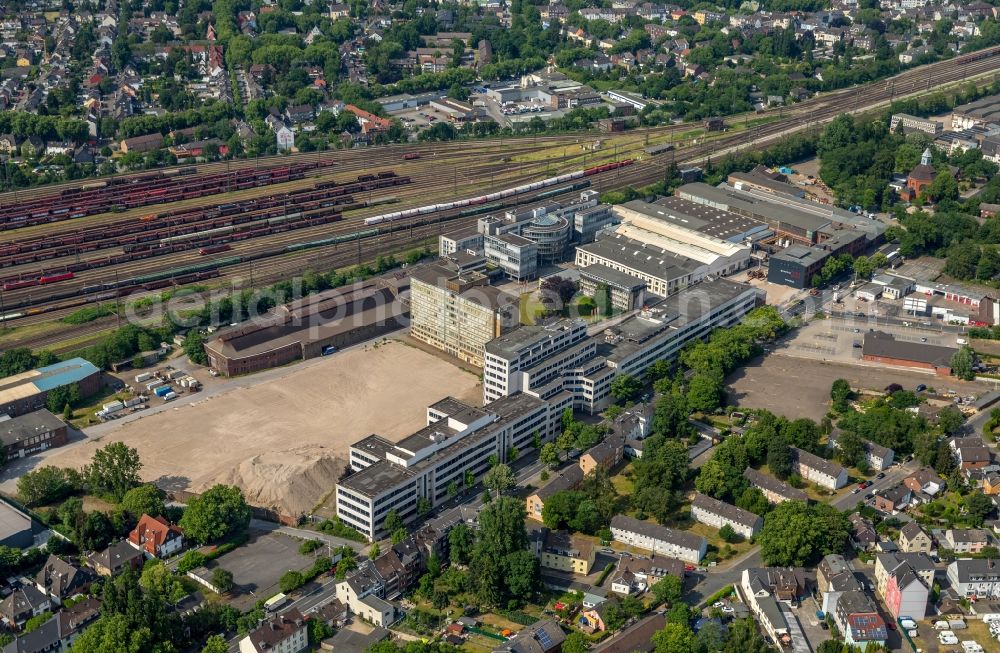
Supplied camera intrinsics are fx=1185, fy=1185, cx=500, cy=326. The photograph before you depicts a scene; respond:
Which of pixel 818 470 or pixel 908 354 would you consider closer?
pixel 818 470

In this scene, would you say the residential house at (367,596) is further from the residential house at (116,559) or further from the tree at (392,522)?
the residential house at (116,559)

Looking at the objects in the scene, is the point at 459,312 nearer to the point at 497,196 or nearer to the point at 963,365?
the point at 497,196

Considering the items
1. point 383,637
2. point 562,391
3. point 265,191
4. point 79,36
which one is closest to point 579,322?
point 562,391

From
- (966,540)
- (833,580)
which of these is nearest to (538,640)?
(833,580)

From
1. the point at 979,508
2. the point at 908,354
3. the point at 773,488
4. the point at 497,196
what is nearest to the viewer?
the point at 979,508

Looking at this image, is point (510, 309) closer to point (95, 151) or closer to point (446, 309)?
point (446, 309)

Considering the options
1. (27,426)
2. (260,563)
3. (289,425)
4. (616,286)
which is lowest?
(260,563)

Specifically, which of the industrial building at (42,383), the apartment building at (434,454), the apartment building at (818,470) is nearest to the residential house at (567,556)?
the apartment building at (434,454)
